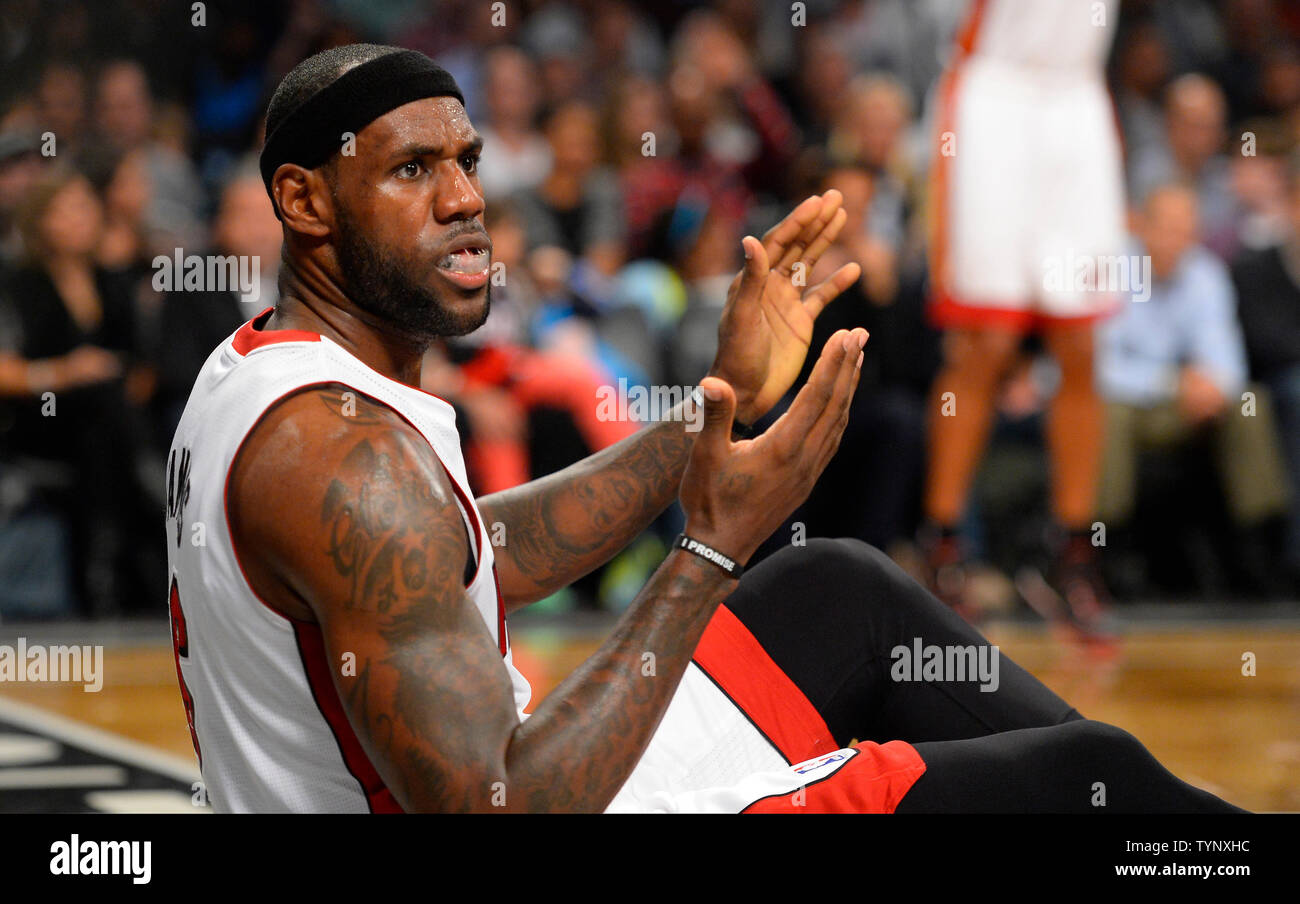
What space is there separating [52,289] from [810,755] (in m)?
4.24

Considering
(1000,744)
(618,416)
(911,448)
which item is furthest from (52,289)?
(1000,744)

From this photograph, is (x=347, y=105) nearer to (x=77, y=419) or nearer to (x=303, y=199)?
(x=303, y=199)

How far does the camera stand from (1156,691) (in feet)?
13.8

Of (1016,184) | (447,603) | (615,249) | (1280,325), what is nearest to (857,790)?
(447,603)

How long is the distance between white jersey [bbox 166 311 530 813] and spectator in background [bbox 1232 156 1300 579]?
4.99 m

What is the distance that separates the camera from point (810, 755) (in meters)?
2.10

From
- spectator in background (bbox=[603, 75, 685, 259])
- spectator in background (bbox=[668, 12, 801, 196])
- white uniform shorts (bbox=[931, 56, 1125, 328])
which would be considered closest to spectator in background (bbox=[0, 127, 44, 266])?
spectator in background (bbox=[603, 75, 685, 259])

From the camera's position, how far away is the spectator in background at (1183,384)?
19.5ft

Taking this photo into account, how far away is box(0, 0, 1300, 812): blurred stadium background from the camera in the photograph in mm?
5094

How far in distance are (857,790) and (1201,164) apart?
245 inches

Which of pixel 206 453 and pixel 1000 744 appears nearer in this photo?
pixel 206 453
